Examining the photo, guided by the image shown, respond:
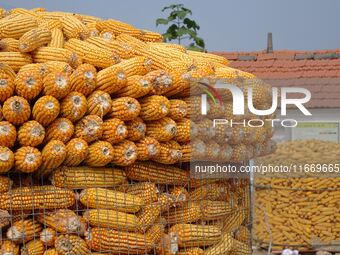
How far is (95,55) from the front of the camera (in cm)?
470

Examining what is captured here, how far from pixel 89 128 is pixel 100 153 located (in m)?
0.17

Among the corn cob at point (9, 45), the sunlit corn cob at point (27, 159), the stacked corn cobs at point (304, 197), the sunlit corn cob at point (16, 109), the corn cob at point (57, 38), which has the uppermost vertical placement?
the corn cob at point (57, 38)

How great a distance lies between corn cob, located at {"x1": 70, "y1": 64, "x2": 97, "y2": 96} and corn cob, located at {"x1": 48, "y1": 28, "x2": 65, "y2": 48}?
50 cm

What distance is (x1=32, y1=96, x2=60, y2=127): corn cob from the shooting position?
13.7 ft

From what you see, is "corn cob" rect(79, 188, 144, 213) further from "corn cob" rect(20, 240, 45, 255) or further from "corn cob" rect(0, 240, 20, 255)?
"corn cob" rect(0, 240, 20, 255)

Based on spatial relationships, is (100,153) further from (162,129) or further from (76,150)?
(162,129)

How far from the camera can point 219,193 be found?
17.0 feet

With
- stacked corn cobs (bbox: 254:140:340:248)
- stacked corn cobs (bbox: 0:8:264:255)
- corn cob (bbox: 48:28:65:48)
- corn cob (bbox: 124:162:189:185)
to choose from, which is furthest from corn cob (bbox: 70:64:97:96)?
stacked corn cobs (bbox: 254:140:340:248)

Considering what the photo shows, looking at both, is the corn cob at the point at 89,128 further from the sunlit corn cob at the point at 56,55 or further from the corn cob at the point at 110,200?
the sunlit corn cob at the point at 56,55

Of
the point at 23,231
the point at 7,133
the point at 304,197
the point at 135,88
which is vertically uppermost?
the point at 135,88

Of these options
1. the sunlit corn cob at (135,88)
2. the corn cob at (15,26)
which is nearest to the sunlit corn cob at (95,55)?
the sunlit corn cob at (135,88)

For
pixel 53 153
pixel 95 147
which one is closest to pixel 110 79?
pixel 95 147

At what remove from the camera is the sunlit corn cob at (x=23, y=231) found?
4332 millimetres

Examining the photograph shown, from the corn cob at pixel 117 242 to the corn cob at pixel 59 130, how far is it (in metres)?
0.64
